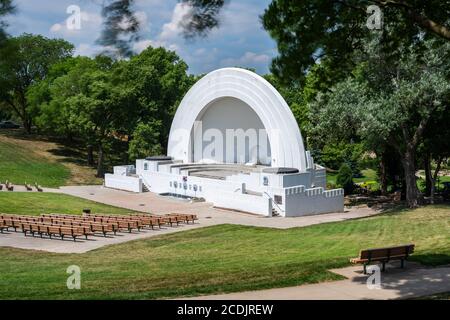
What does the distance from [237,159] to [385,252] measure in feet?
109

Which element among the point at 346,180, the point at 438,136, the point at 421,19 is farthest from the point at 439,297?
the point at 346,180

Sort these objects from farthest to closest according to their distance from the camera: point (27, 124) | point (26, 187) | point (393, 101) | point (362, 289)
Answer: point (27, 124) < point (26, 187) < point (393, 101) < point (362, 289)

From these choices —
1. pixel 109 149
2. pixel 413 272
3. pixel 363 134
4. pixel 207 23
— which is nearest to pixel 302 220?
pixel 363 134

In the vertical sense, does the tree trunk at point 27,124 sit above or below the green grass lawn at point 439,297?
above

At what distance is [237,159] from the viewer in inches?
1796

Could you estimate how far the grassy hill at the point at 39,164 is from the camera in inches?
1727

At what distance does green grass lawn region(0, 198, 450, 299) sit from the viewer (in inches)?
440

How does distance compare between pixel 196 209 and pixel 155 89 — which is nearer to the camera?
pixel 196 209

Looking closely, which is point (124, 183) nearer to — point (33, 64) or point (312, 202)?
point (312, 202)

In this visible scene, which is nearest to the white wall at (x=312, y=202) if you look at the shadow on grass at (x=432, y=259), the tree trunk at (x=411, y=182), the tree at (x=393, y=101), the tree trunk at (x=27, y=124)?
the tree at (x=393, y=101)

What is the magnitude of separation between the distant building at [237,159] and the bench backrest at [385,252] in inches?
647

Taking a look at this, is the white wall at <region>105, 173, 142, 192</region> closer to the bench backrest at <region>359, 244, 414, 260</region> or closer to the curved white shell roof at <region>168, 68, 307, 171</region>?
the curved white shell roof at <region>168, 68, 307, 171</region>

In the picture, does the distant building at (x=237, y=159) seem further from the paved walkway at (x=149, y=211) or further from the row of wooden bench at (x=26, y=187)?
the row of wooden bench at (x=26, y=187)

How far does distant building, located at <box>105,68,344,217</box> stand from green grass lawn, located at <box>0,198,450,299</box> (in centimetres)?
678
